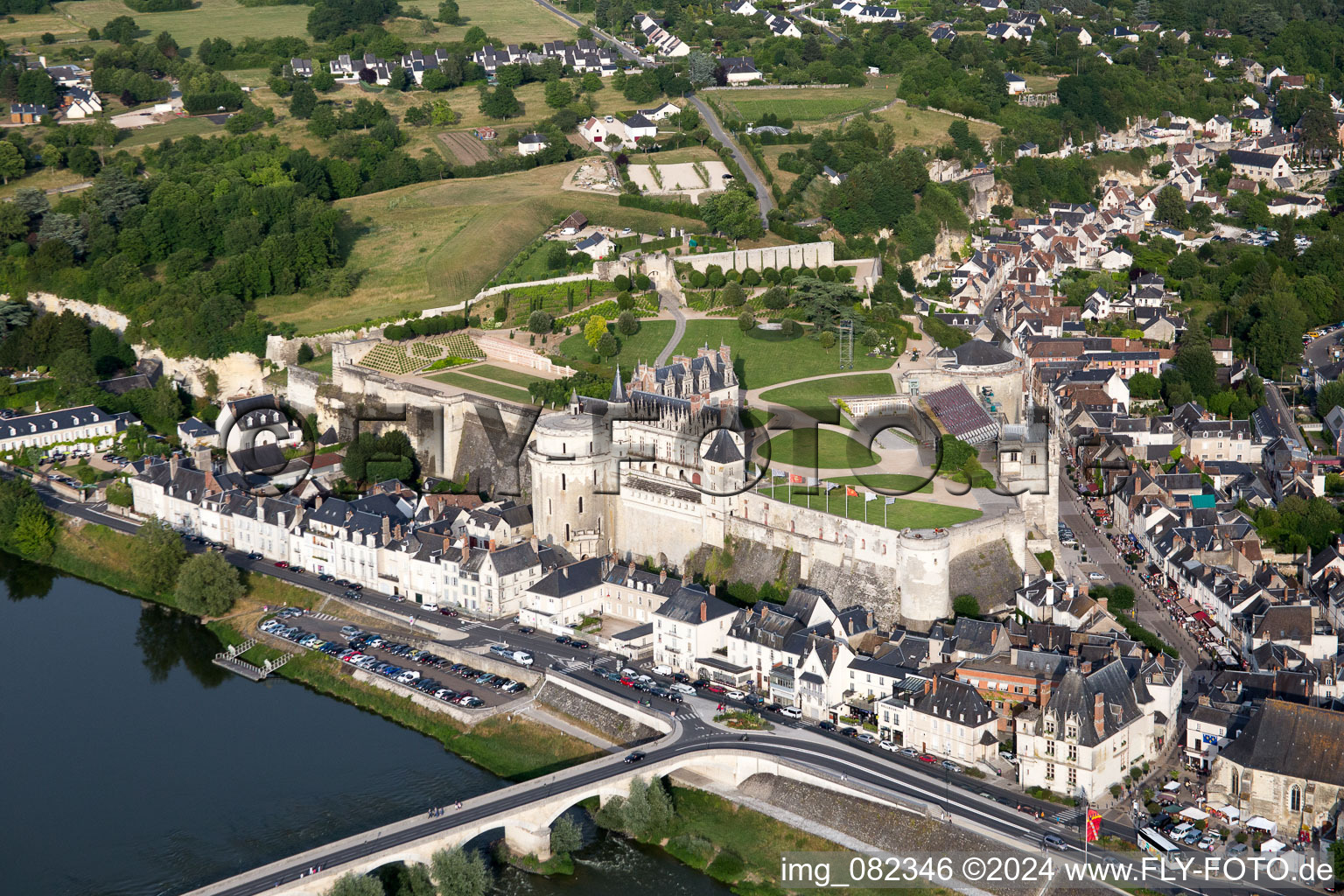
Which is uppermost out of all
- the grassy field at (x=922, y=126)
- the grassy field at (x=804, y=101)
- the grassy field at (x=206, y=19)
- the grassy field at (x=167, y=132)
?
the grassy field at (x=206, y=19)

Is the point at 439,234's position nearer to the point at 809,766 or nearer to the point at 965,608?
the point at 965,608

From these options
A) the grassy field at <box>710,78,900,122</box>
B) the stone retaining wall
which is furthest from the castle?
the grassy field at <box>710,78,900,122</box>

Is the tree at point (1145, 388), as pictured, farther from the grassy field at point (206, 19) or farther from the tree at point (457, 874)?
the grassy field at point (206, 19)

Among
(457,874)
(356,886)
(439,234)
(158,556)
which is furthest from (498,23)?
(356,886)

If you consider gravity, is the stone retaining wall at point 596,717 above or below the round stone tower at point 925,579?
below

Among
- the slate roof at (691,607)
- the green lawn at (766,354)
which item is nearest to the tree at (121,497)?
the green lawn at (766,354)

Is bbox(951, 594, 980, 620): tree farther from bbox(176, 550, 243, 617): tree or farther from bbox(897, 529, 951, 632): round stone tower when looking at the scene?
bbox(176, 550, 243, 617): tree
